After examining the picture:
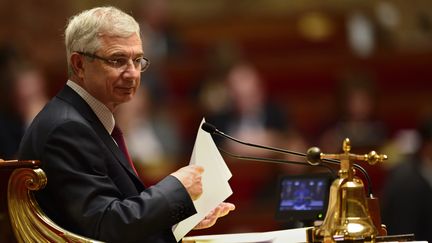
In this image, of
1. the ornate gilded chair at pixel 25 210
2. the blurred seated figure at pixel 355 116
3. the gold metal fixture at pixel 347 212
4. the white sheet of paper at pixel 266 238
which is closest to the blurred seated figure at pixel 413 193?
the blurred seated figure at pixel 355 116

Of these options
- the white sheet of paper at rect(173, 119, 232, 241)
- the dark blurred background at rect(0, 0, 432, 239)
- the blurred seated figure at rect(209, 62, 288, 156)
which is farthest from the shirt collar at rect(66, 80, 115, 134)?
the blurred seated figure at rect(209, 62, 288, 156)

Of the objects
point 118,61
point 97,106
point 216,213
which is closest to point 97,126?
point 97,106

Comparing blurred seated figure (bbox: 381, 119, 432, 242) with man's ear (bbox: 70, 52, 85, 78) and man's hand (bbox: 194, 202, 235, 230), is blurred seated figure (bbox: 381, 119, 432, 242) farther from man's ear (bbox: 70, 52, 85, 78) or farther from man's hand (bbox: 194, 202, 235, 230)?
man's ear (bbox: 70, 52, 85, 78)

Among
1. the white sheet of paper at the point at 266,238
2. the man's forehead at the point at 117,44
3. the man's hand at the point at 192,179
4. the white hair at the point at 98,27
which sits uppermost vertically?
the white hair at the point at 98,27

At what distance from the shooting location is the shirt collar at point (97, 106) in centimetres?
346

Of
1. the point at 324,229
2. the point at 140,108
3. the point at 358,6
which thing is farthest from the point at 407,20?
the point at 324,229

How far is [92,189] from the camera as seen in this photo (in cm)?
316

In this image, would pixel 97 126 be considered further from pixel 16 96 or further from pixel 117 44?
pixel 16 96

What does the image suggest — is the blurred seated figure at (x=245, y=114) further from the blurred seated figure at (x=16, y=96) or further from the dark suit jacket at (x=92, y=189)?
the dark suit jacket at (x=92, y=189)

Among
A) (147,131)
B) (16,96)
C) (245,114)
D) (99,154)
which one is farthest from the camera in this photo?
(245,114)

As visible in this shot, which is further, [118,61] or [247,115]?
[247,115]

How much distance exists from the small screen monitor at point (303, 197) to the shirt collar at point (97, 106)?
2.44 ft

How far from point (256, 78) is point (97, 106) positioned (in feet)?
17.1

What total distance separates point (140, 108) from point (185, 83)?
3.53 ft
